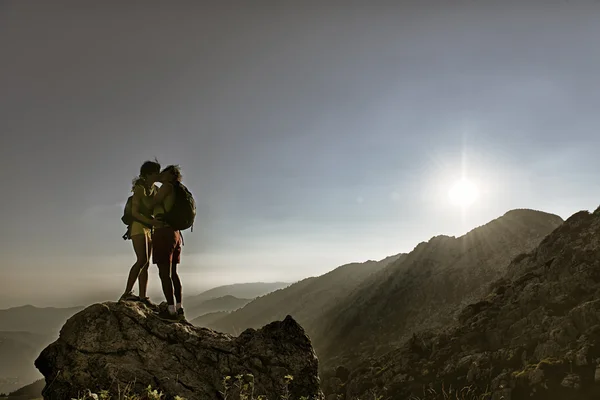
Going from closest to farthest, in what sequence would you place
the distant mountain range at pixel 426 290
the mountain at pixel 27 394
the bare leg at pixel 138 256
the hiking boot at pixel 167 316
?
1. the hiking boot at pixel 167 316
2. the bare leg at pixel 138 256
3. the mountain at pixel 27 394
4. the distant mountain range at pixel 426 290

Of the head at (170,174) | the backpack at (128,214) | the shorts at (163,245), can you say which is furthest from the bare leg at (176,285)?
the head at (170,174)

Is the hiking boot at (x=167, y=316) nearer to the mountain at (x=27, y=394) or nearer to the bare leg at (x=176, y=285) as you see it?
the bare leg at (x=176, y=285)

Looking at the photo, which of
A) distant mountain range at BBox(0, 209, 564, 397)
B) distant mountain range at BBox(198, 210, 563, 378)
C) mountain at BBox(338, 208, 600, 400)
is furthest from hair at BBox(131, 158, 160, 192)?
distant mountain range at BBox(198, 210, 563, 378)

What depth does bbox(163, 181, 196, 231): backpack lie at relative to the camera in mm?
7844

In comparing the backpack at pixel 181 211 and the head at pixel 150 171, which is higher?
the head at pixel 150 171

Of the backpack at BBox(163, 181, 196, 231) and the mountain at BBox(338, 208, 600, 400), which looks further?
the mountain at BBox(338, 208, 600, 400)

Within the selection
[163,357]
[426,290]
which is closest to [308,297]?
[426,290]

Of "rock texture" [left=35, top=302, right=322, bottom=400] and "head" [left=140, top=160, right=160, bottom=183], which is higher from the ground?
"head" [left=140, top=160, right=160, bottom=183]

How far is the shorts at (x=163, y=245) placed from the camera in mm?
7773

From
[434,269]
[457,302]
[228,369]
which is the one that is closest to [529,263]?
[457,302]

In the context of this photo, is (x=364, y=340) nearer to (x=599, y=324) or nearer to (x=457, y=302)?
(x=457, y=302)

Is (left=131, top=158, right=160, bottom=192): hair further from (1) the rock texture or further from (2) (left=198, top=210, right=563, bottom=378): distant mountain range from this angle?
(2) (left=198, top=210, right=563, bottom=378): distant mountain range

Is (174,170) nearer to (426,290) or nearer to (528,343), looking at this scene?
(528,343)

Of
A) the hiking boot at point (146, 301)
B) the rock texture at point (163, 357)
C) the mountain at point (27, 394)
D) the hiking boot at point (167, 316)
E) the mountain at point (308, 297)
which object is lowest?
the mountain at point (27, 394)
